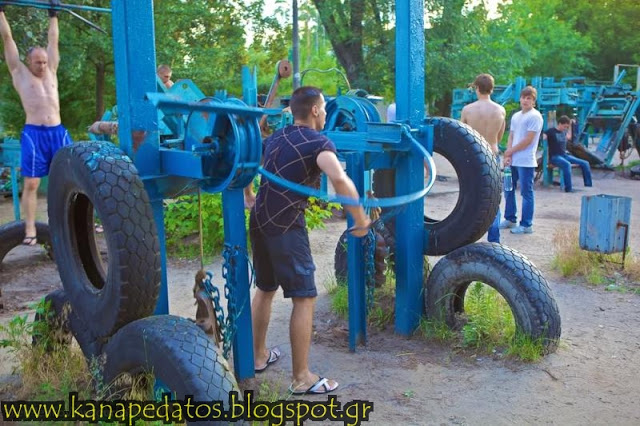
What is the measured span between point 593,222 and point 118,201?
485 cm

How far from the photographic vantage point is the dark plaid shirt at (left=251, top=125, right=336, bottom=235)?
366 centimetres

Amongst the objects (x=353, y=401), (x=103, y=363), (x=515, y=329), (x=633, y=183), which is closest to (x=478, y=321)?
(x=515, y=329)

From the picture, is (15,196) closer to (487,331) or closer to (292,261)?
(292,261)

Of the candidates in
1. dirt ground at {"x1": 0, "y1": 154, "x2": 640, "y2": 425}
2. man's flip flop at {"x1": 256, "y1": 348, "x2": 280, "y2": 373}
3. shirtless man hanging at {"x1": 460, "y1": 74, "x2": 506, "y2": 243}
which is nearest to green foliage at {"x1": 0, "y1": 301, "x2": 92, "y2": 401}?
dirt ground at {"x1": 0, "y1": 154, "x2": 640, "y2": 425}

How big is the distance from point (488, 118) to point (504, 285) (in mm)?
2992

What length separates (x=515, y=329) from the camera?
4.38 m

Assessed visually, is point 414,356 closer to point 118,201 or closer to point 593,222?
point 118,201

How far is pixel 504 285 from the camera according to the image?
14.1ft

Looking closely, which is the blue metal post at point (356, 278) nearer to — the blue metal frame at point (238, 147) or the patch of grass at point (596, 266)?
the blue metal frame at point (238, 147)

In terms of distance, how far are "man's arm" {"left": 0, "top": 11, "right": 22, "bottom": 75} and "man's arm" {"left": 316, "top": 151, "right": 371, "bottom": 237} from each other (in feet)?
12.2

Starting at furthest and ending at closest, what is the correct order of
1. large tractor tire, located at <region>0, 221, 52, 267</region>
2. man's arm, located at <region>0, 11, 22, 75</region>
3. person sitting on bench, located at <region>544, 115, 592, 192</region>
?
person sitting on bench, located at <region>544, 115, 592, 192</region>, large tractor tire, located at <region>0, 221, 52, 267</region>, man's arm, located at <region>0, 11, 22, 75</region>

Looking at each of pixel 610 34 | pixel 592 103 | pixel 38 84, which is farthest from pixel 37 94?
pixel 610 34

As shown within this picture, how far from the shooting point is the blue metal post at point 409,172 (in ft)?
15.1

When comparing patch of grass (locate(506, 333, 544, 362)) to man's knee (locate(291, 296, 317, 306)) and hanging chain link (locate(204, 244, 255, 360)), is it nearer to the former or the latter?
man's knee (locate(291, 296, 317, 306))
